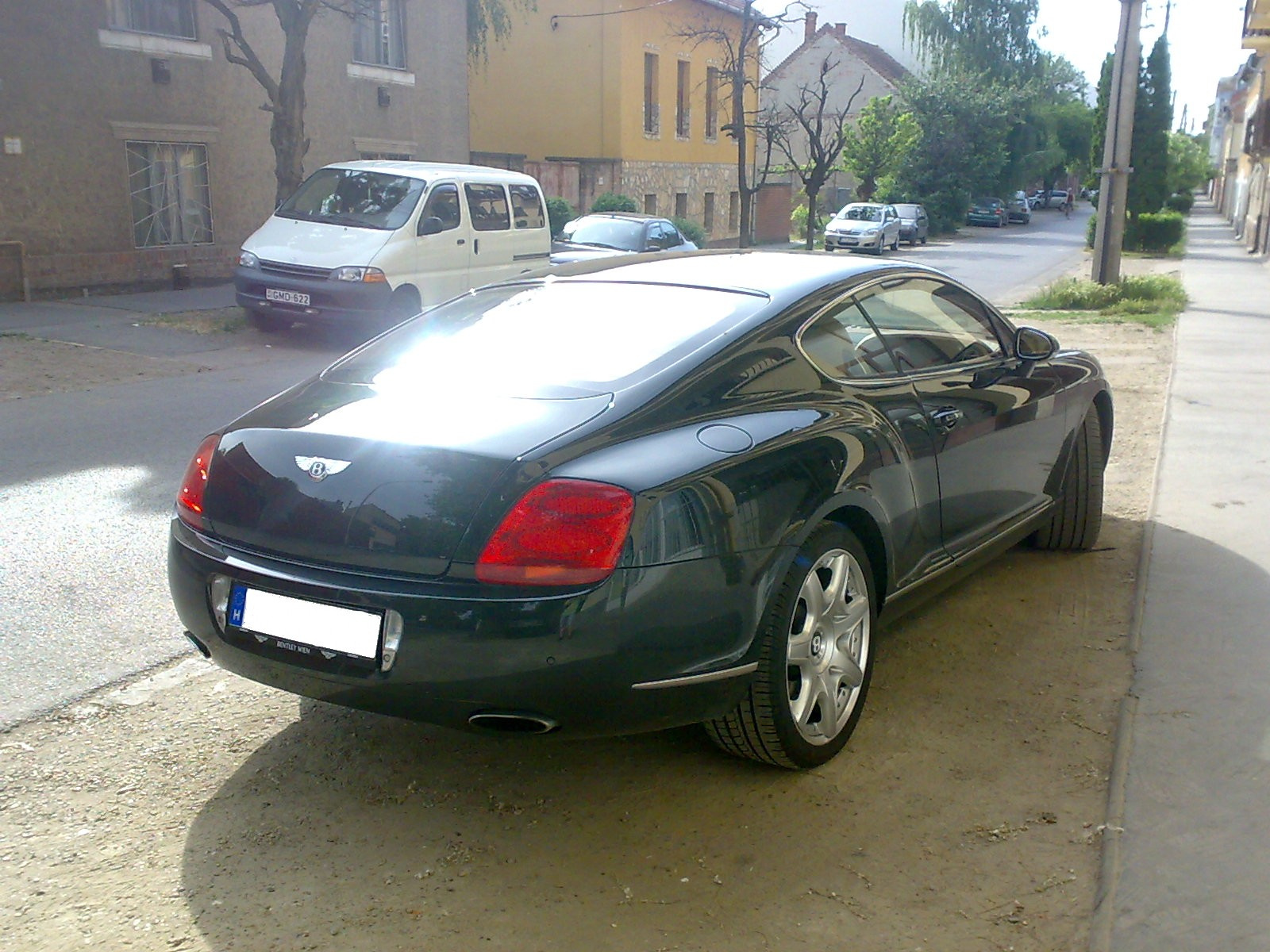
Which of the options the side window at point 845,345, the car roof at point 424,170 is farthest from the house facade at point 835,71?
the side window at point 845,345

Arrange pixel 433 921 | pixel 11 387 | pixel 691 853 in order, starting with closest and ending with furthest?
A: pixel 433 921, pixel 691 853, pixel 11 387

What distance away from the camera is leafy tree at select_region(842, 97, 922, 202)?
49188mm

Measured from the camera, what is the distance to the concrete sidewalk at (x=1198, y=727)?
9.95ft

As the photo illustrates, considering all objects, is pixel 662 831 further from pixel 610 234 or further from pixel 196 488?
pixel 610 234

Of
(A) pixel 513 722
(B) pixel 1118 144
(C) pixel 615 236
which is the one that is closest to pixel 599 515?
(A) pixel 513 722

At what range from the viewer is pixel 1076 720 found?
411 centimetres

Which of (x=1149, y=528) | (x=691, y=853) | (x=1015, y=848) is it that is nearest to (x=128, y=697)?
(x=691, y=853)

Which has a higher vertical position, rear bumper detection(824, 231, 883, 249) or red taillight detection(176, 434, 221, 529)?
red taillight detection(176, 434, 221, 529)

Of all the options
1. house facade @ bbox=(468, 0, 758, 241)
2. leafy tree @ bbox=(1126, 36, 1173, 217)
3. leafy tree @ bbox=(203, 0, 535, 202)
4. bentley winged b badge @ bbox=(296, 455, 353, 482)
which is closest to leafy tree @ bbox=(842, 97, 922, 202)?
house facade @ bbox=(468, 0, 758, 241)

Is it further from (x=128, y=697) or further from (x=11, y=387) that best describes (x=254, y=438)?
(x=11, y=387)

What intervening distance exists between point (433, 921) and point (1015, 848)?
152cm

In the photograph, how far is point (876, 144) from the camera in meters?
49.7

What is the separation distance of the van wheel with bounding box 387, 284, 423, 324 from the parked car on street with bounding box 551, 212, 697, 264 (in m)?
3.24

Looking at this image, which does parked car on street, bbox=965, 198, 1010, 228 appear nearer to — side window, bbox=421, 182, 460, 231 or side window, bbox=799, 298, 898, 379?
side window, bbox=421, 182, 460, 231
